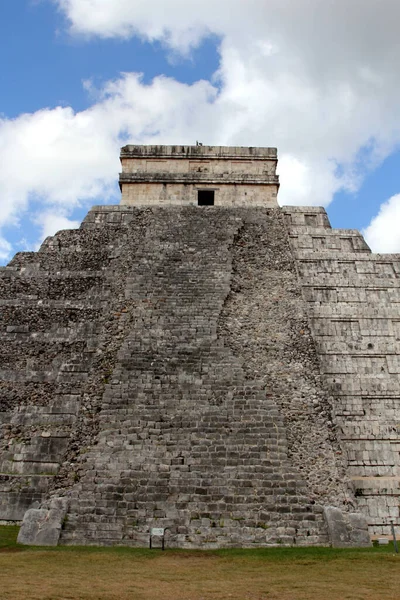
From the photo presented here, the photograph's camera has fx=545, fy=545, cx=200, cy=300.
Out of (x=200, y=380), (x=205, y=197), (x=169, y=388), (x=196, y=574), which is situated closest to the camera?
(x=196, y=574)

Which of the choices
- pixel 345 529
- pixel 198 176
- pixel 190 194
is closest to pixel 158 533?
pixel 345 529

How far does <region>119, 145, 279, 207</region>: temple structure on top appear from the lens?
17.9m

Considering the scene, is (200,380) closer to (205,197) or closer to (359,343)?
(359,343)

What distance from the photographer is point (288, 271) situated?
14.1 metres

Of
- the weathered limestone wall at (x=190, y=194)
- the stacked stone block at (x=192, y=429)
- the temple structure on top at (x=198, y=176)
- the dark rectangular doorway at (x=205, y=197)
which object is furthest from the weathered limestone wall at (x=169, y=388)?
the dark rectangular doorway at (x=205, y=197)

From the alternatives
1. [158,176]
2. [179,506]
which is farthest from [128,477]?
[158,176]

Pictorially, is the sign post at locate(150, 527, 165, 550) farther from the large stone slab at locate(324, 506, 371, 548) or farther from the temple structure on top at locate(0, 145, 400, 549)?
the large stone slab at locate(324, 506, 371, 548)

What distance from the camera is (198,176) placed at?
18141 millimetres

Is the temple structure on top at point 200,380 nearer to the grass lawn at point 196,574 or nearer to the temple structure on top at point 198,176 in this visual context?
the temple structure on top at point 198,176

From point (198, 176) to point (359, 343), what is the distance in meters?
8.22

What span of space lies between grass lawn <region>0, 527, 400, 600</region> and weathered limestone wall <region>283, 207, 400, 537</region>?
3.26 m

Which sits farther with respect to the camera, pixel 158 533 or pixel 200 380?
pixel 200 380

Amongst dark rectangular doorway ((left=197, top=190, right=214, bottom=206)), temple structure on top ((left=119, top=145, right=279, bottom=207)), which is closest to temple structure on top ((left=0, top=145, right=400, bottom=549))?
temple structure on top ((left=119, top=145, right=279, bottom=207))

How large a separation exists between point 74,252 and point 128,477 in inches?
312
